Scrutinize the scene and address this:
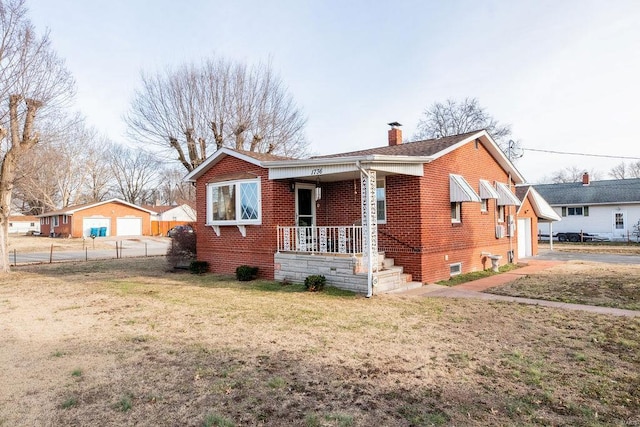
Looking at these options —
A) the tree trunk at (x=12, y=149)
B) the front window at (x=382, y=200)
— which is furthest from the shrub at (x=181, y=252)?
the front window at (x=382, y=200)

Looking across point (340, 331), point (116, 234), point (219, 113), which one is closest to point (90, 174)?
point (116, 234)

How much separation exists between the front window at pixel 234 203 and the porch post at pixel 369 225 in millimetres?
3876

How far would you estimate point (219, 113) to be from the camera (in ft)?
77.0

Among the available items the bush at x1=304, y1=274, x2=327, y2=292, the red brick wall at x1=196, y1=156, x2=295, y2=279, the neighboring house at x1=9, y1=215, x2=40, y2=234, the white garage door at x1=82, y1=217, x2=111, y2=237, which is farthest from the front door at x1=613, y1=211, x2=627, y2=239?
the neighboring house at x1=9, y1=215, x2=40, y2=234

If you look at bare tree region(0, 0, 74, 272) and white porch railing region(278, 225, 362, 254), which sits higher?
bare tree region(0, 0, 74, 272)

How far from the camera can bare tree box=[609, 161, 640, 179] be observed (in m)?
58.0

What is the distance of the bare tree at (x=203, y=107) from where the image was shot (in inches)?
898

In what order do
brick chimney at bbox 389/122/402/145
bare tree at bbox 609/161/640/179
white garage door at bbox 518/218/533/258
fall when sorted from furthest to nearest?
1. bare tree at bbox 609/161/640/179
2. white garage door at bbox 518/218/533/258
3. brick chimney at bbox 389/122/402/145

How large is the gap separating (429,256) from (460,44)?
8.20 m

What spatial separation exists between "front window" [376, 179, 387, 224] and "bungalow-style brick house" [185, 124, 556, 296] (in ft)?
0.10

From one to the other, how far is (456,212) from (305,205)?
16.4 feet

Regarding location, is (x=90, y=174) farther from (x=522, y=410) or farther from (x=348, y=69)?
(x=522, y=410)

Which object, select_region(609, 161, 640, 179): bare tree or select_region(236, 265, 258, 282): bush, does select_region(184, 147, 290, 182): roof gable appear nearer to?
select_region(236, 265, 258, 282): bush

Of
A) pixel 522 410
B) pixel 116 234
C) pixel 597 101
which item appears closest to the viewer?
pixel 522 410
